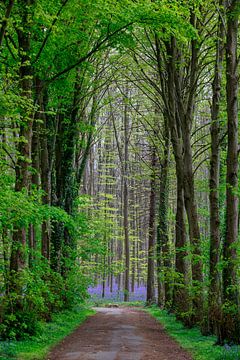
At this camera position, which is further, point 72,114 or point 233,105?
point 72,114

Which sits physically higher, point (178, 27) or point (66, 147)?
point (178, 27)

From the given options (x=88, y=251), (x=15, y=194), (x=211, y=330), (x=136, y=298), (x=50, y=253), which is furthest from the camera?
(x=136, y=298)

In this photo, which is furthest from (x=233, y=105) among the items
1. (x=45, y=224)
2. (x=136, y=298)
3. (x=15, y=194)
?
(x=136, y=298)

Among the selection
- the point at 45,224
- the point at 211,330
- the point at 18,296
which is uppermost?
the point at 45,224

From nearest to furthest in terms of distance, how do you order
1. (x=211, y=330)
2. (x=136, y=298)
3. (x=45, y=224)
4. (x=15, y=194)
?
(x=15, y=194), (x=211, y=330), (x=45, y=224), (x=136, y=298)

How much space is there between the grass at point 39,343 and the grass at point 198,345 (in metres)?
3.32

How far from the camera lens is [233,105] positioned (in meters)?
12.1

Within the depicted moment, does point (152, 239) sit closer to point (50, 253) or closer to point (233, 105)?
point (50, 253)

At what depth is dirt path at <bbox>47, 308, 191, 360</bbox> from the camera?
1038cm

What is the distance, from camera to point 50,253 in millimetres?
19234

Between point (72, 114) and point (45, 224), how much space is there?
231 inches

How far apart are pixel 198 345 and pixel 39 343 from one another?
13.1ft

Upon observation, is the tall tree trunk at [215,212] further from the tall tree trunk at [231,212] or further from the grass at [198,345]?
the tall tree trunk at [231,212]

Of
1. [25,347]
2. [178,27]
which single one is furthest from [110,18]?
[25,347]
